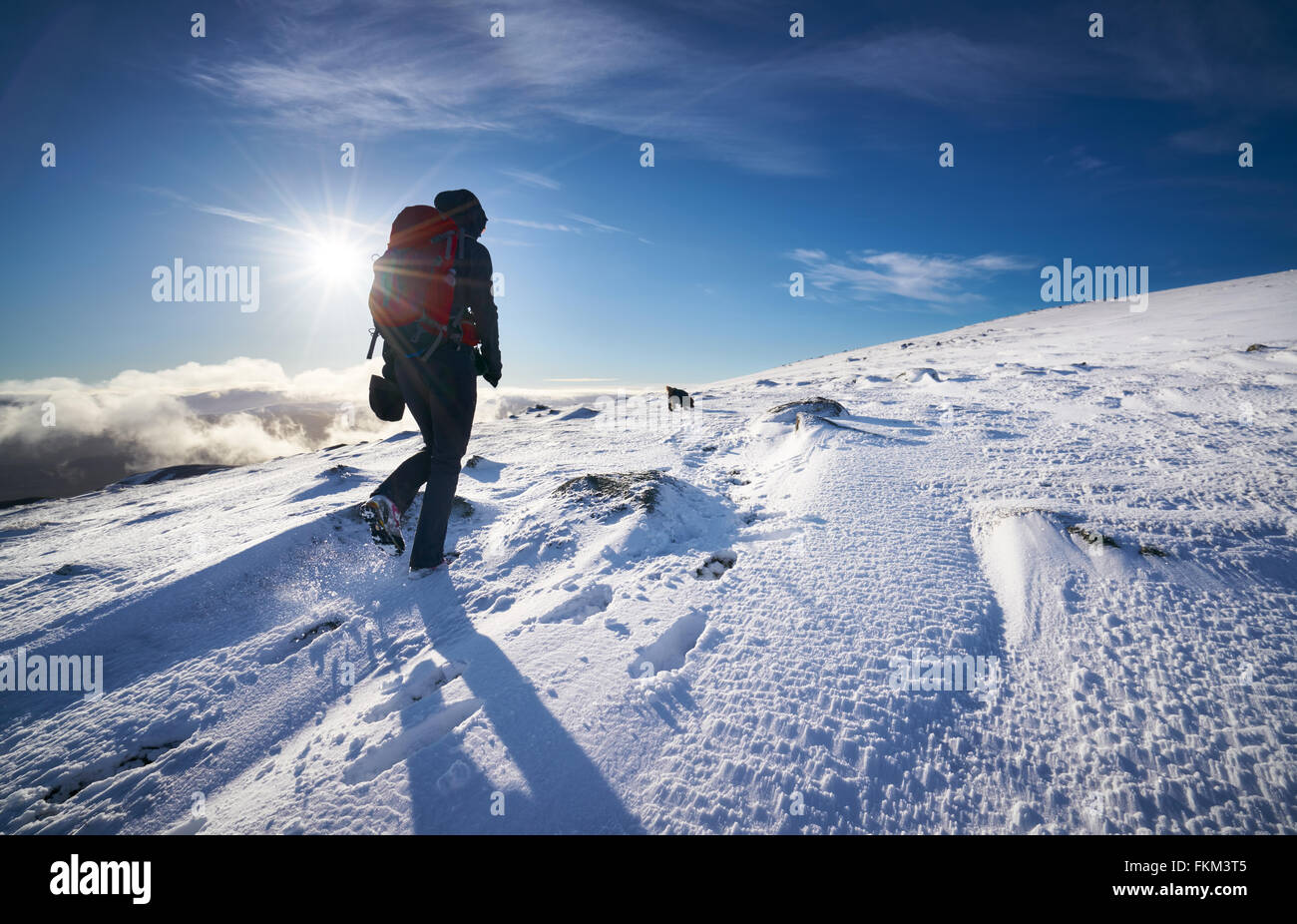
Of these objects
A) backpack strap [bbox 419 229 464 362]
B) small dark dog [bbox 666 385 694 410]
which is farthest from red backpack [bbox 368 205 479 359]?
small dark dog [bbox 666 385 694 410]

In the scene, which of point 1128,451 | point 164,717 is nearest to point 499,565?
point 164,717

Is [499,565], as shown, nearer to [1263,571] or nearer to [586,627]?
[586,627]

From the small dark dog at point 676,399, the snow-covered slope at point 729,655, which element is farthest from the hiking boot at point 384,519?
the small dark dog at point 676,399

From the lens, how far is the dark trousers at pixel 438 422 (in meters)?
3.61

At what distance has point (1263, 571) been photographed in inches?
96.0

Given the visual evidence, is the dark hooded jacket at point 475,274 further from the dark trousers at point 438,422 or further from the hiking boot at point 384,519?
the hiking boot at point 384,519

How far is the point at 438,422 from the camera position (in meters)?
3.66

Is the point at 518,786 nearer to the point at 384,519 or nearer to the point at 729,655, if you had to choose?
the point at 729,655

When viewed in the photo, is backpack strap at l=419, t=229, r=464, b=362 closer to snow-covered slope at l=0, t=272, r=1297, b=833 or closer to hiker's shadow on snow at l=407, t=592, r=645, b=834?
snow-covered slope at l=0, t=272, r=1297, b=833

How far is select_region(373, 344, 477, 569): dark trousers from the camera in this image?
361 cm

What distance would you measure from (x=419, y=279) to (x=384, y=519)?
73.9 inches

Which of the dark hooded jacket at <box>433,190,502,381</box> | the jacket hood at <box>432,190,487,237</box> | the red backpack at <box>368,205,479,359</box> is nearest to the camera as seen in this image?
the red backpack at <box>368,205,479,359</box>
